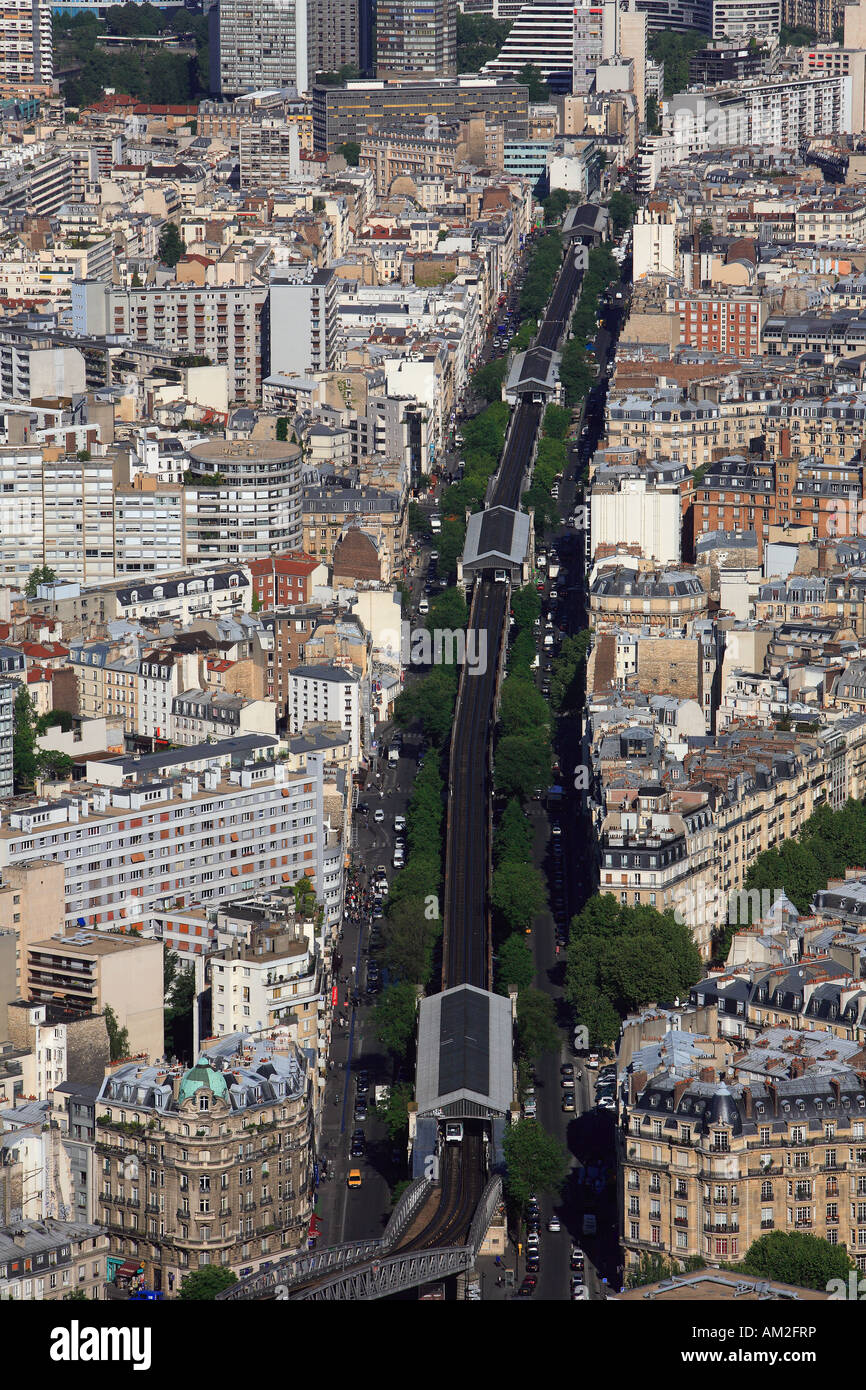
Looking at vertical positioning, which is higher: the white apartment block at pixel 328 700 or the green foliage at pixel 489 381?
the green foliage at pixel 489 381

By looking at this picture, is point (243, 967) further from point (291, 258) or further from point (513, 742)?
point (291, 258)

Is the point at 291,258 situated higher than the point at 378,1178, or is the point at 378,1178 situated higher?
the point at 291,258

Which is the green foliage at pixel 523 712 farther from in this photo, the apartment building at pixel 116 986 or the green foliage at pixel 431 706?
the apartment building at pixel 116 986

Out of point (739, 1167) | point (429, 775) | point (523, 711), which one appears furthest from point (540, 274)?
point (739, 1167)

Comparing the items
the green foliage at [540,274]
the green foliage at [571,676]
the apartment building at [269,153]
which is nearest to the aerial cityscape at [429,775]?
the green foliage at [571,676]

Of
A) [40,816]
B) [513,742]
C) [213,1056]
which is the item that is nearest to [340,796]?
[513,742]

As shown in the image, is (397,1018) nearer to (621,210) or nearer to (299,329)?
(299,329)
